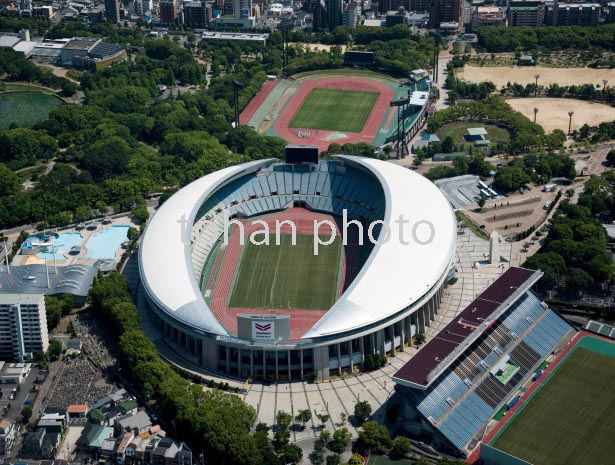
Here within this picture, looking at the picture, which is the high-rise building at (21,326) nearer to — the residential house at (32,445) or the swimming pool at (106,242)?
the residential house at (32,445)

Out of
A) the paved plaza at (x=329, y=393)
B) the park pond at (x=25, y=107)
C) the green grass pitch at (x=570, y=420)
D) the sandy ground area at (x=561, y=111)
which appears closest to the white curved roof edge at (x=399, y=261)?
the paved plaza at (x=329, y=393)

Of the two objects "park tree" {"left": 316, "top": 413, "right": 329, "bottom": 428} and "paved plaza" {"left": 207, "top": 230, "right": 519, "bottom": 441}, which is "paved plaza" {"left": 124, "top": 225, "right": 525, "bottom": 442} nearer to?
"paved plaza" {"left": 207, "top": 230, "right": 519, "bottom": 441}

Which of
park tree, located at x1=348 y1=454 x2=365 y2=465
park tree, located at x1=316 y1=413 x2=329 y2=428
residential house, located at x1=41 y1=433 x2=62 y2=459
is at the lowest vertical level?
residential house, located at x1=41 y1=433 x2=62 y2=459

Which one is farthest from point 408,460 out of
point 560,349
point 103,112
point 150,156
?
point 103,112

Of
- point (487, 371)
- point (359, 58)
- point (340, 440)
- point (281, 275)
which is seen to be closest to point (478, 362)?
point (487, 371)

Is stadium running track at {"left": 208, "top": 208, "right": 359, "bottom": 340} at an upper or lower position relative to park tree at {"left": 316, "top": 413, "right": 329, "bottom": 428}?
upper

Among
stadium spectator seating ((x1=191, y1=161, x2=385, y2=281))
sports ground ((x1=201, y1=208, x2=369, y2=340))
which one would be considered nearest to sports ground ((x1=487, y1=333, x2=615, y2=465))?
sports ground ((x1=201, y1=208, x2=369, y2=340))
